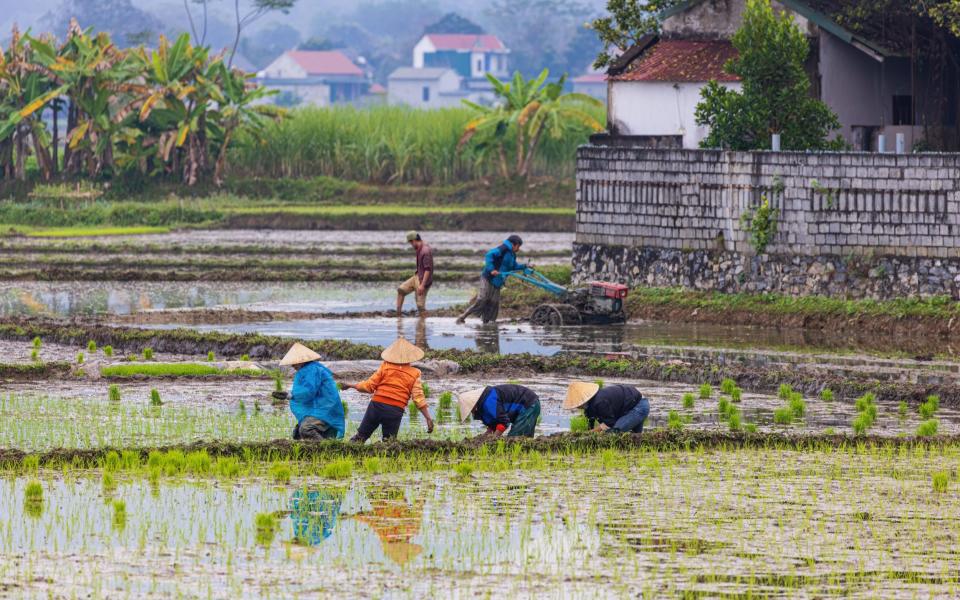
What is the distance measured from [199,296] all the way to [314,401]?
46.6 feet

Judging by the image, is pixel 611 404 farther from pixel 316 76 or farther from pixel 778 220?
pixel 316 76

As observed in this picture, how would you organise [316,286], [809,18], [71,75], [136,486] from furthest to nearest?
[71,75], [316,286], [809,18], [136,486]

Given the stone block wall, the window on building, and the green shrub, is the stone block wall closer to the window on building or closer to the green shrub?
the window on building

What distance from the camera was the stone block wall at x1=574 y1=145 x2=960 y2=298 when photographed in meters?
23.4

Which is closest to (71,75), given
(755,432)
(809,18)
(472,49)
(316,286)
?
(316,286)

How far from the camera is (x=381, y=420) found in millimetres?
13891

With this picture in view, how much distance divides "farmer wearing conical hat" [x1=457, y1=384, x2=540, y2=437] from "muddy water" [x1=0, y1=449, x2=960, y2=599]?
0.83 m

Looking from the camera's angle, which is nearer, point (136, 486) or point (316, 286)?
point (136, 486)

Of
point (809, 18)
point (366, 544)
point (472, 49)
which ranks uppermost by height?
point (472, 49)

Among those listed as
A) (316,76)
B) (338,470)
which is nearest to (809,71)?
(338,470)

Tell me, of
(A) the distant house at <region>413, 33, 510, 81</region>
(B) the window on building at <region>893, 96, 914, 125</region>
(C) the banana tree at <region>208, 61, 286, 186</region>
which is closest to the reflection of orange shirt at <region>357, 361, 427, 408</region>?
(B) the window on building at <region>893, 96, 914, 125</region>

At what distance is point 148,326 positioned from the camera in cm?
2311

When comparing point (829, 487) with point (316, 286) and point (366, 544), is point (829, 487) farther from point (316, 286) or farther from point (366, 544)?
point (316, 286)

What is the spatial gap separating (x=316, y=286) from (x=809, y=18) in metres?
9.06
